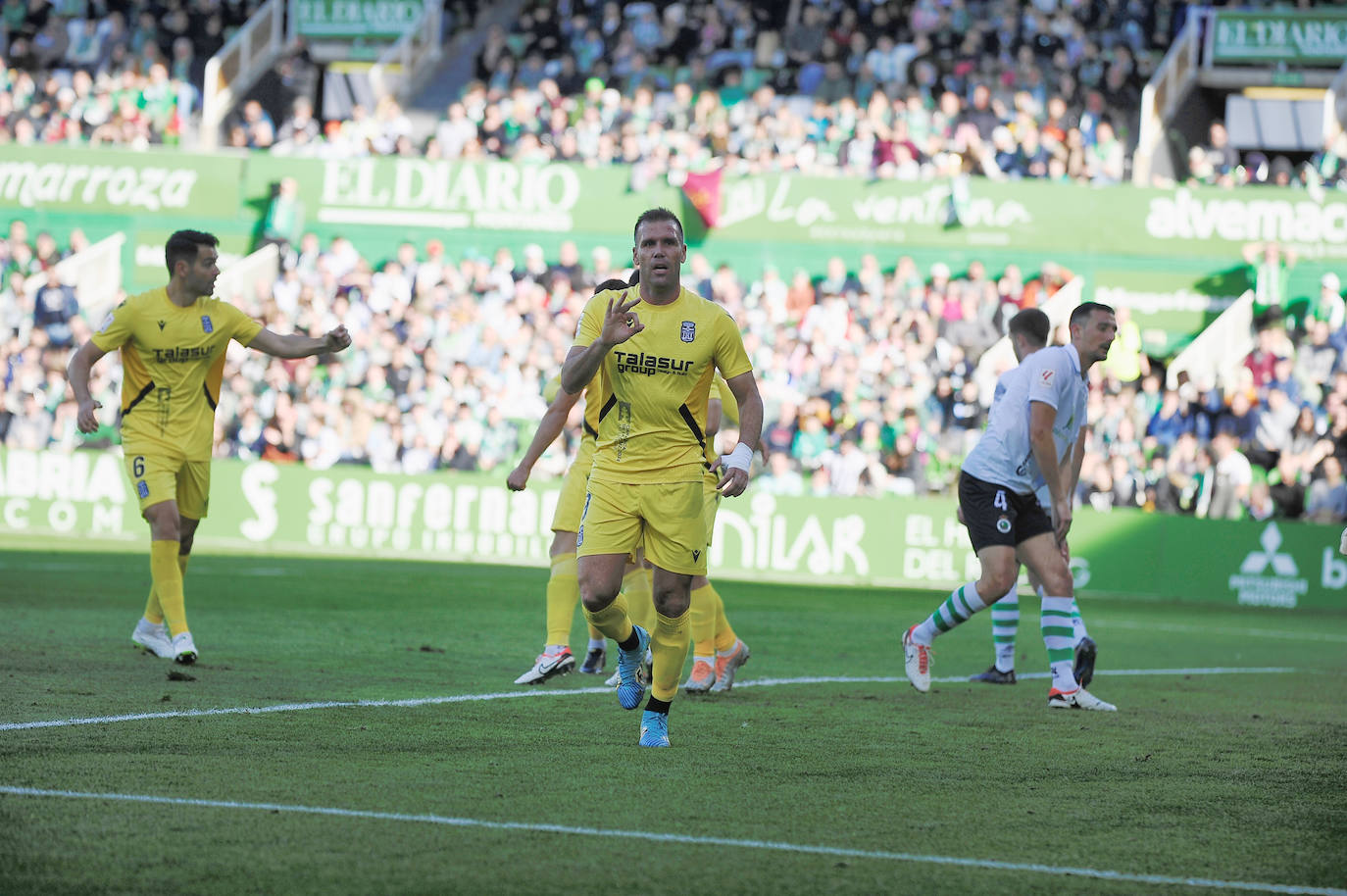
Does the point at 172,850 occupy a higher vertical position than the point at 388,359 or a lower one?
lower

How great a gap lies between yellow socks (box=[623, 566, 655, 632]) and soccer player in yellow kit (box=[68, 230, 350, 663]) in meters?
2.17

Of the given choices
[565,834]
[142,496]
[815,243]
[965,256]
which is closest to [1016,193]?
[965,256]

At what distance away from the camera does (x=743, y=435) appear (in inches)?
290

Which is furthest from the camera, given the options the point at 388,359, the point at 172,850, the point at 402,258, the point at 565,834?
the point at 402,258

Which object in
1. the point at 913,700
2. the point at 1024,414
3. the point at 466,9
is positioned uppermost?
the point at 466,9

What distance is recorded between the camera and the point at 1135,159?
27062mm

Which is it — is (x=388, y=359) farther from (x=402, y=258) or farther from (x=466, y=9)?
(x=466, y=9)

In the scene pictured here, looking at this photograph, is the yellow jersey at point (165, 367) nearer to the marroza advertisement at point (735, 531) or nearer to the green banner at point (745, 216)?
the marroza advertisement at point (735, 531)

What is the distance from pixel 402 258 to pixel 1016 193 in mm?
9344

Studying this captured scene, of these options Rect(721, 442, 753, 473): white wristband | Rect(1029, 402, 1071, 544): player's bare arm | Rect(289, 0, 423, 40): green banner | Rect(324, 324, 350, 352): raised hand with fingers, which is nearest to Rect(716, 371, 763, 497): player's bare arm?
Rect(721, 442, 753, 473): white wristband

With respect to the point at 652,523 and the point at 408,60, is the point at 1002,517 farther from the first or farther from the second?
the point at 408,60

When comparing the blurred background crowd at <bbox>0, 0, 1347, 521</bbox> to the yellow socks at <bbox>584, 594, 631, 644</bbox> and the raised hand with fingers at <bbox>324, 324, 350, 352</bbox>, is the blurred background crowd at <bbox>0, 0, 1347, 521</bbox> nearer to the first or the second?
the raised hand with fingers at <bbox>324, 324, 350, 352</bbox>

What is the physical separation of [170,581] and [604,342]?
13.9ft

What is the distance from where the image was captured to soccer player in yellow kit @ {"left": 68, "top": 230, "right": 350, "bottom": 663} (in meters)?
9.97
